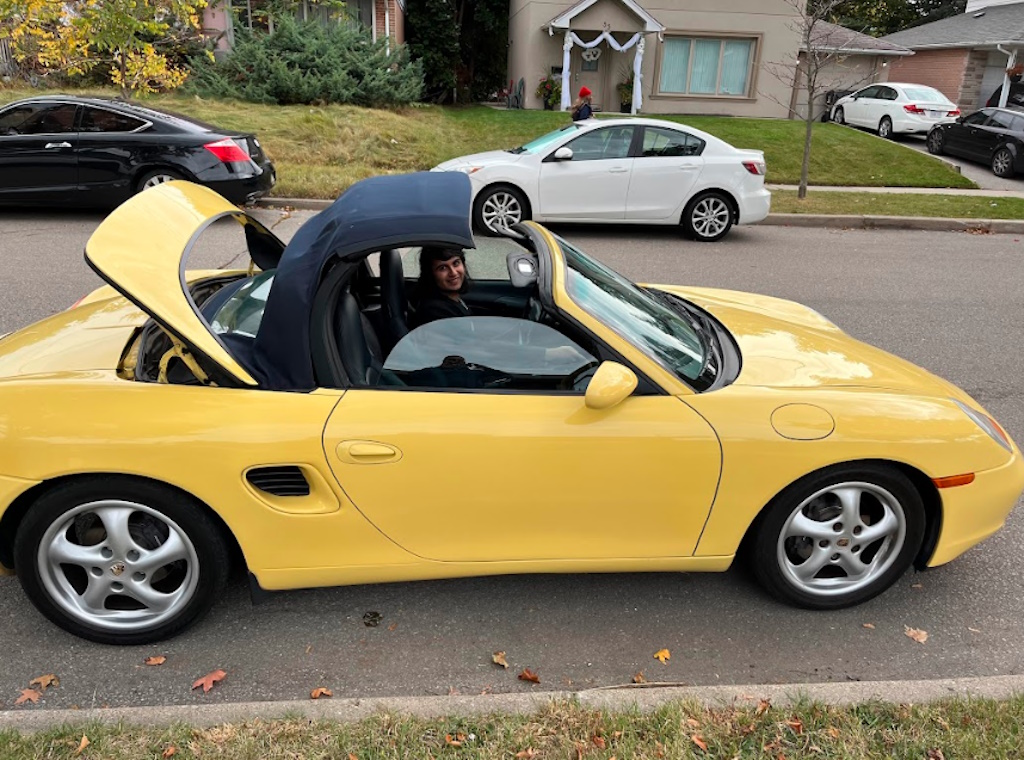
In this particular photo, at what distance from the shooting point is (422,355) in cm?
276

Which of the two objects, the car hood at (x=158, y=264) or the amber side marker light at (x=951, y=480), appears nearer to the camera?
the car hood at (x=158, y=264)

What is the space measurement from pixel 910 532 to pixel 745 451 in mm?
775

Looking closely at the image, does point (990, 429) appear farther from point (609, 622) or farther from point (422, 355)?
point (422, 355)

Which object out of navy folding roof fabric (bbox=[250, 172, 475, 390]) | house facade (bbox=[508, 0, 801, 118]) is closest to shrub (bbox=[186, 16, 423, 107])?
house facade (bbox=[508, 0, 801, 118])

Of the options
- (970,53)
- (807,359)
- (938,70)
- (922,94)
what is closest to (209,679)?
(807,359)

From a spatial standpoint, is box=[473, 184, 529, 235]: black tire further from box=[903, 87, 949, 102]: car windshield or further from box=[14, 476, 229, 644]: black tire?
box=[903, 87, 949, 102]: car windshield

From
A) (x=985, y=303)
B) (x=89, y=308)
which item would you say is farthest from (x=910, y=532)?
(x=985, y=303)

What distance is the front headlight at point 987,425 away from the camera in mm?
2914

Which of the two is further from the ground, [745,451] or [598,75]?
[598,75]

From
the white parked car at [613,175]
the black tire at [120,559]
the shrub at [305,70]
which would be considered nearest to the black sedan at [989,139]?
the white parked car at [613,175]

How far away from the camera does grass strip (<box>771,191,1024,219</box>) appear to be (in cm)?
1245

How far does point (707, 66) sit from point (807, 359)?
79.9ft

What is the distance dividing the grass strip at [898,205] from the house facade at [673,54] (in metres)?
12.0

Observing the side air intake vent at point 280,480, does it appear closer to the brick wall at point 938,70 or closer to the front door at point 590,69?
the front door at point 590,69
